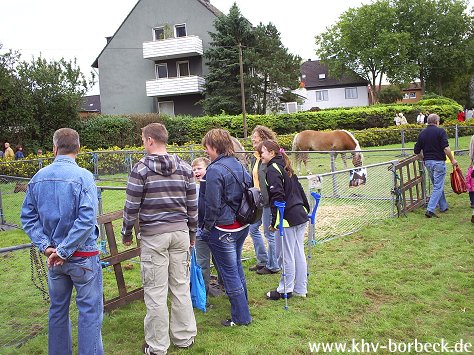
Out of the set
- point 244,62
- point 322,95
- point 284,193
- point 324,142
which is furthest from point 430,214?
point 322,95

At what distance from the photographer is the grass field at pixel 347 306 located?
4.08 meters

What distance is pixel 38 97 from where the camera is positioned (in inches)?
948

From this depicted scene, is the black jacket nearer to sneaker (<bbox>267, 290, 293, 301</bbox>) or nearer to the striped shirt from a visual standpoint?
sneaker (<bbox>267, 290, 293, 301</bbox>)

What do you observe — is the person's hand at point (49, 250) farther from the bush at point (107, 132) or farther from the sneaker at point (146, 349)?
the bush at point (107, 132)

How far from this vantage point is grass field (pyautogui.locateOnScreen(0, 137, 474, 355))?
4.08m

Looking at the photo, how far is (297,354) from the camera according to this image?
3830 millimetres

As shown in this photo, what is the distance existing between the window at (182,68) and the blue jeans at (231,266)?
30765 millimetres

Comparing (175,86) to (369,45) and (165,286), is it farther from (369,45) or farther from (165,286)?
(165,286)

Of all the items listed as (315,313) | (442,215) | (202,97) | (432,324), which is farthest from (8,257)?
(202,97)

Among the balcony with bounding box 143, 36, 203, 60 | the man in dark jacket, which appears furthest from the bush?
the man in dark jacket

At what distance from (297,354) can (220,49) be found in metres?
28.7

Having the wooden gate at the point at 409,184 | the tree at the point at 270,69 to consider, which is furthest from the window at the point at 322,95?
the wooden gate at the point at 409,184

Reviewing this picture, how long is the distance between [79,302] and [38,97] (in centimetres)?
2312

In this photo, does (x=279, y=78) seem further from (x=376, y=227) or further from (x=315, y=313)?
(x=315, y=313)
